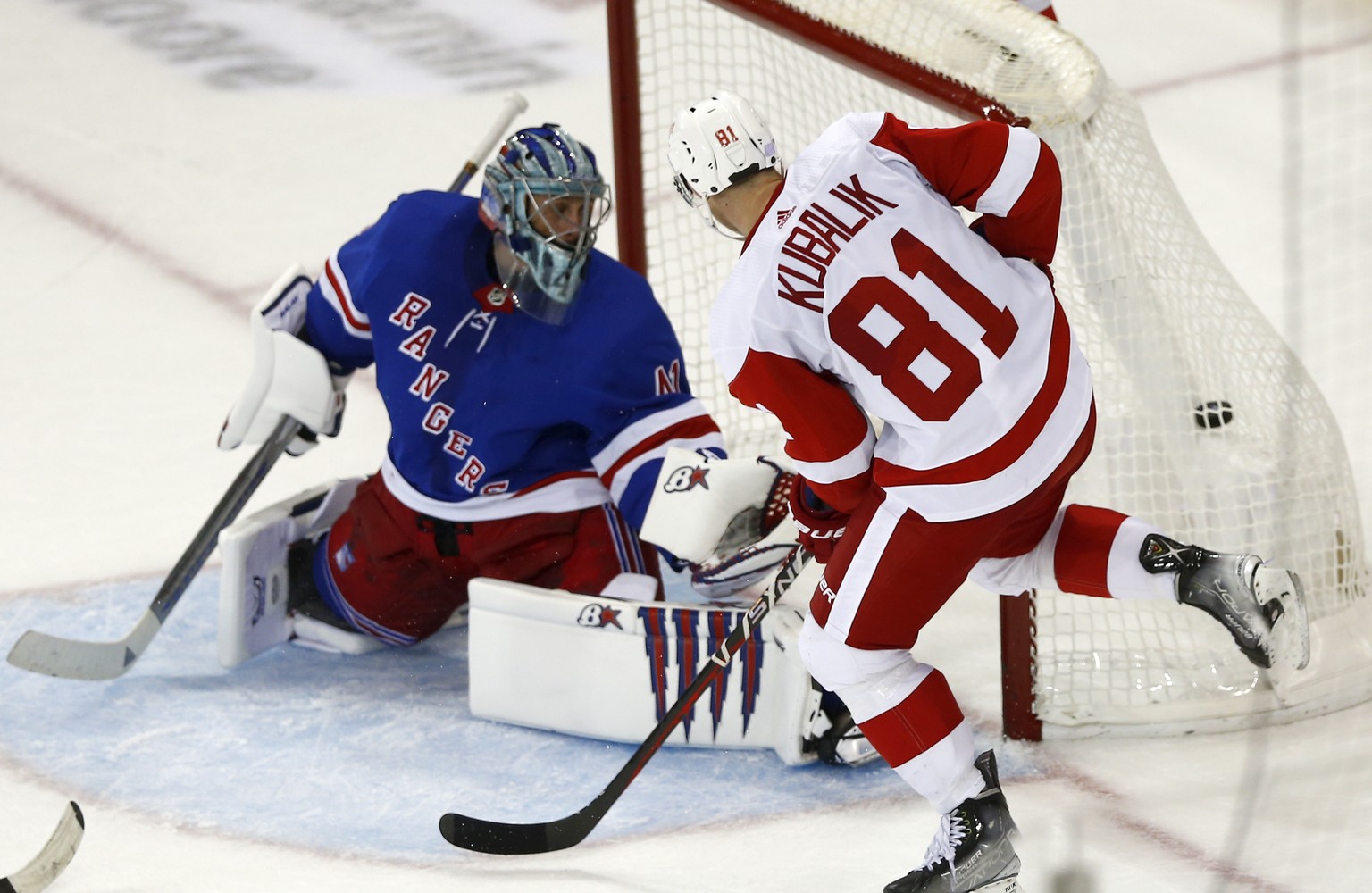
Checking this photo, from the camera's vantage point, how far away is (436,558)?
2.80m

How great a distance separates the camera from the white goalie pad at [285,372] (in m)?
2.80

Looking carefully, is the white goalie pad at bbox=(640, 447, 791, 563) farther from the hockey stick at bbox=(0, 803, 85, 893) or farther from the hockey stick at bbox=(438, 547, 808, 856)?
the hockey stick at bbox=(0, 803, 85, 893)

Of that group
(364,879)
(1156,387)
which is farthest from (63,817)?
(1156,387)

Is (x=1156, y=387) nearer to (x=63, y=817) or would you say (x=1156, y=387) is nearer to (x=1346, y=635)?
(x=1346, y=635)

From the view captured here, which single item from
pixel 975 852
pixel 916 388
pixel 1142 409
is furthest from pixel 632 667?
pixel 1142 409

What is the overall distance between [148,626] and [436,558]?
488 millimetres

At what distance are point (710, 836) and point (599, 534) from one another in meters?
0.58

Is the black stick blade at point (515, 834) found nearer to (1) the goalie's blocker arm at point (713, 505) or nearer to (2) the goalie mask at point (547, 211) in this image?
(1) the goalie's blocker arm at point (713, 505)

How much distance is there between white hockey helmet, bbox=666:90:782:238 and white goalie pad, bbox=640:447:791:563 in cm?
54

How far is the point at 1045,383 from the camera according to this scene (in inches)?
79.3

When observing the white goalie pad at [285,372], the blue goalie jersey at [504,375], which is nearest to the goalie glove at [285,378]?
the white goalie pad at [285,372]

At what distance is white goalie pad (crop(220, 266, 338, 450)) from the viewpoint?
2805 mm

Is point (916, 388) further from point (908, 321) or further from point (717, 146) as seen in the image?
point (717, 146)

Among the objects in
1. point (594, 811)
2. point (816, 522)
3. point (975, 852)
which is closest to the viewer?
point (975, 852)
